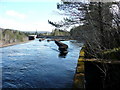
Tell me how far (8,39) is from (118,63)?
25.5 meters

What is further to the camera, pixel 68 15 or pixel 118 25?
pixel 68 15

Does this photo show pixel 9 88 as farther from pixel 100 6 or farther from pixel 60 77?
pixel 100 6

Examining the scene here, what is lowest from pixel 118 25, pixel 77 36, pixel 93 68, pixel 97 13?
pixel 93 68

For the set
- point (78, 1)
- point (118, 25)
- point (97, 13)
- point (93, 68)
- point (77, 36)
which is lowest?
point (93, 68)

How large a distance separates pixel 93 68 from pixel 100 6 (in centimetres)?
223

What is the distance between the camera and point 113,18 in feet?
12.2

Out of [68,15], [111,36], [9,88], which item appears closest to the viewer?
[111,36]

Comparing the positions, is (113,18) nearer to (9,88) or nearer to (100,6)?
(100,6)

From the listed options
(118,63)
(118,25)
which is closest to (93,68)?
(118,63)

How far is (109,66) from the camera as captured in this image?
3.80 m

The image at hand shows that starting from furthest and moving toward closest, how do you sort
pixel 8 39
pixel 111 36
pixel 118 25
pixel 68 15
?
pixel 8 39
pixel 68 15
pixel 111 36
pixel 118 25

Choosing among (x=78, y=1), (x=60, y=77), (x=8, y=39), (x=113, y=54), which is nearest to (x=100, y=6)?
(x=78, y=1)

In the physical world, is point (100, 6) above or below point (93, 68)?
above

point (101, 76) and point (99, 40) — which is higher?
point (99, 40)
